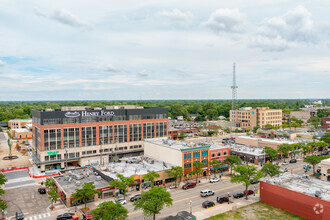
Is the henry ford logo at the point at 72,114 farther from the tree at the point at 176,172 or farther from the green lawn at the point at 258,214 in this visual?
the green lawn at the point at 258,214

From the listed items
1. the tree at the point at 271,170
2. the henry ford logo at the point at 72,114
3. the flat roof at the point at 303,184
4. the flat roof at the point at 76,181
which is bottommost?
the flat roof at the point at 76,181

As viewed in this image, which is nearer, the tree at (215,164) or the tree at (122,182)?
the tree at (122,182)

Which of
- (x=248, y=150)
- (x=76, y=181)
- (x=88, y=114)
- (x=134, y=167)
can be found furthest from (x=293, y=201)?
(x=88, y=114)

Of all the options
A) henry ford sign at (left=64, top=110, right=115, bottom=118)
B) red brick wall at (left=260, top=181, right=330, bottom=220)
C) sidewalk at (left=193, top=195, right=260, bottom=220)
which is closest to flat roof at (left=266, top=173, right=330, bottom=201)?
red brick wall at (left=260, top=181, right=330, bottom=220)

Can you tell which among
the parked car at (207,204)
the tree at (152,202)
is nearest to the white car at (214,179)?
the parked car at (207,204)

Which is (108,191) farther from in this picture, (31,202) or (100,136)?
(100,136)
